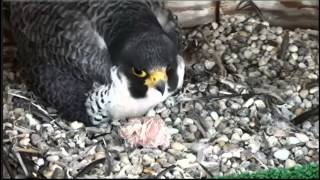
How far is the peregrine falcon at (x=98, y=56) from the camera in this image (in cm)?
279

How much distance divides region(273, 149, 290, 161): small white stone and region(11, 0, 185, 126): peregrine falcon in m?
0.46

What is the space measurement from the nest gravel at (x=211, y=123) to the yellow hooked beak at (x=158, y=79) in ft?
0.57

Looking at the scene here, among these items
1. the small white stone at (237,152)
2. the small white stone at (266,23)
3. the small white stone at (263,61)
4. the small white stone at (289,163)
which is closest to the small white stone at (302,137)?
the small white stone at (289,163)

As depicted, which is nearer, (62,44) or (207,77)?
(62,44)

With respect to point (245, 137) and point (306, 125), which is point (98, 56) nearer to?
point (245, 137)

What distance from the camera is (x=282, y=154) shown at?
2688 mm

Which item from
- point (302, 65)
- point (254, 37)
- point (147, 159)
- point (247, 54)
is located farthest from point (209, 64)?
point (147, 159)

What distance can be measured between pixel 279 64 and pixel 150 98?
22.7 inches

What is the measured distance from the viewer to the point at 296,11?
11.1 feet

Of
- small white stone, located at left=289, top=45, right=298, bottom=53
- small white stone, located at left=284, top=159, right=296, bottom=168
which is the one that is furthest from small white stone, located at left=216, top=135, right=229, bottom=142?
small white stone, located at left=289, top=45, right=298, bottom=53

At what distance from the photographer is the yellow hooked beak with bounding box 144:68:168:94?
2.76 m

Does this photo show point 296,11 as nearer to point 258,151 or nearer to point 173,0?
point 173,0

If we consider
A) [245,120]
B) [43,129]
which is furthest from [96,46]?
[245,120]

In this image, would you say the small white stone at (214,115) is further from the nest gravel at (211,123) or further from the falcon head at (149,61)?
the falcon head at (149,61)
